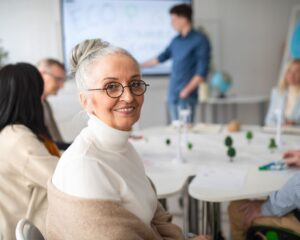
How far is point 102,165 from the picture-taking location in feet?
3.16

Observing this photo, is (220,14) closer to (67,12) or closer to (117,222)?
(67,12)

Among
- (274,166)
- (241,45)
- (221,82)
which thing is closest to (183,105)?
(221,82)

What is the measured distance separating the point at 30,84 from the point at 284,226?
3.70 ft

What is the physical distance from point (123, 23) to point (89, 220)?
3562 mm

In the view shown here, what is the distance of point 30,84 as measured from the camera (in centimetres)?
142

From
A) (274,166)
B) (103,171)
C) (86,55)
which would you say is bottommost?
(274,166)

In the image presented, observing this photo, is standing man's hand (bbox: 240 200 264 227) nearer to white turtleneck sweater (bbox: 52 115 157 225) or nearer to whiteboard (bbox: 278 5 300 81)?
white turtleneck sweater (bbox: 52 115 157 225)

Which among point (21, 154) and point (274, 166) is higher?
point (21, 154)

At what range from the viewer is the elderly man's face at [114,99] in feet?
3.21

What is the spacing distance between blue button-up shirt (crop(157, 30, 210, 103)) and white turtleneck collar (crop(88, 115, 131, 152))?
7.30ft

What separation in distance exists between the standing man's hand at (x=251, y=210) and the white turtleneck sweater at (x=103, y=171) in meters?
0.55

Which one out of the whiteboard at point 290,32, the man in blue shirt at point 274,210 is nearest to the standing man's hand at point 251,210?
the man in blue shirt at point 274,210

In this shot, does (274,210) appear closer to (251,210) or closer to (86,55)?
(251,210)

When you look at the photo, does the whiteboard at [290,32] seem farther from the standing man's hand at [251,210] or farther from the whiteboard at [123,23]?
the standing man's hand at [251,210]
